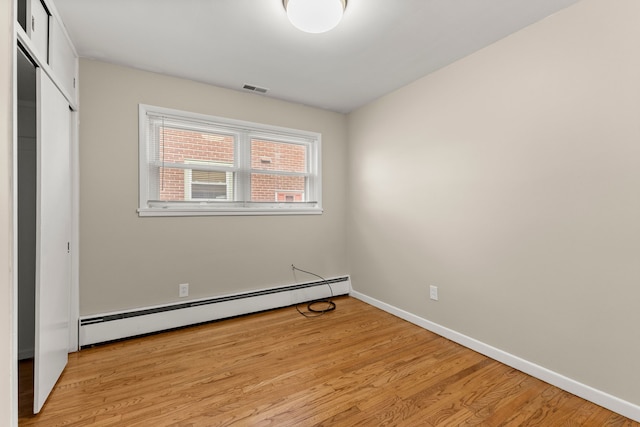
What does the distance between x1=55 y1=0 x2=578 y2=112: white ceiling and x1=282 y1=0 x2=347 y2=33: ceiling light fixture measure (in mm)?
119

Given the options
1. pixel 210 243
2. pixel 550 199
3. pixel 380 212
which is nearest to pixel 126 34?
pixel 210 243

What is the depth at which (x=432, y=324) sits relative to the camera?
2.73 m

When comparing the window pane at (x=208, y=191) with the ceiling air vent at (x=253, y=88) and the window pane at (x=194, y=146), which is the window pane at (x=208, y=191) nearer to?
the window pane at (x=194, y=146)

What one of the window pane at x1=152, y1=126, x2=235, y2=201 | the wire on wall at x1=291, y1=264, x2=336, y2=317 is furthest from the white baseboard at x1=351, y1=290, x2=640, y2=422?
the window pane at x1=152, y1=126, x2=235, y2=201

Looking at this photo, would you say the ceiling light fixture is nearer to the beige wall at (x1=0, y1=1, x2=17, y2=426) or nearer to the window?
the beige wall at (x1=0, y1=1, x2=17, y2=426)

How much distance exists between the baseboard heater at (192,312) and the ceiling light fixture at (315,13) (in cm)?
260

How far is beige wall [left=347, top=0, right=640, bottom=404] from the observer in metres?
1.65

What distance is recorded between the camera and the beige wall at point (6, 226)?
1221 mm

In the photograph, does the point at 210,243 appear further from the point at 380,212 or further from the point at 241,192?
the point at 380,212

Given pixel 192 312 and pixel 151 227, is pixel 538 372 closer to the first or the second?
pixel 192 312

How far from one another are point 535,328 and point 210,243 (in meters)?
2.90

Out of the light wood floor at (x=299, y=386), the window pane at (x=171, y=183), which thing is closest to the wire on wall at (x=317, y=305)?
the light wood floor at (x=299, y=386)

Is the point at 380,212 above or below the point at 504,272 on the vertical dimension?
above

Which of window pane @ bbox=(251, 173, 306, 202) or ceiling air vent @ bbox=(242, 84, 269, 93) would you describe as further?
window pane @ bbox=(251, 173, 306, 202)
